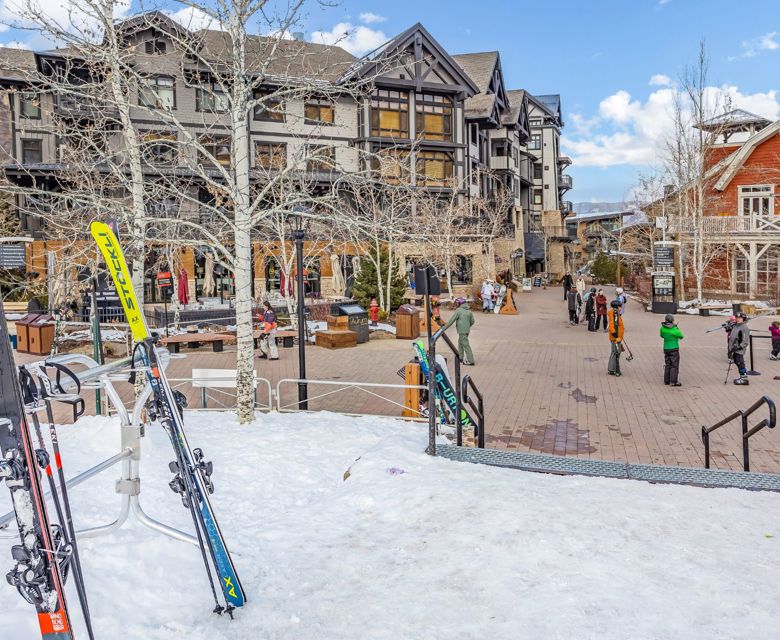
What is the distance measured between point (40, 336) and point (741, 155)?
118 feet

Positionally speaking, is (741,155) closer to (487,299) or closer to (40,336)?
(487,299)

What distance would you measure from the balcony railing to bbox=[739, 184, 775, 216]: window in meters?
2.83

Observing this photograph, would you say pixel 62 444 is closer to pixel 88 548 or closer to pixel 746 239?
pixel 88 548

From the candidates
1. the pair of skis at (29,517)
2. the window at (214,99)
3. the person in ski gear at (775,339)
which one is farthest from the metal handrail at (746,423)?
the person in ski gear at (775,339)

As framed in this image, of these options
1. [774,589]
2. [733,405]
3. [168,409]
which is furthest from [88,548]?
[733,405]

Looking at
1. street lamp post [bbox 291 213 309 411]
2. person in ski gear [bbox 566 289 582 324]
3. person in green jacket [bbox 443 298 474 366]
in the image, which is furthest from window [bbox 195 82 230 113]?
person in ski gear [bbox 566 289 582 324]

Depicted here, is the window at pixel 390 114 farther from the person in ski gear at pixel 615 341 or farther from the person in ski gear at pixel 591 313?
the person in ski gear at pixel 615 341

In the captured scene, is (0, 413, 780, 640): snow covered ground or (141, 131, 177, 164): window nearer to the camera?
(0, 413, 780, 640): snow covered ground

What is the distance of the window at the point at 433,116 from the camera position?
42281 mm

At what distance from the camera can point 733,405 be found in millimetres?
13016

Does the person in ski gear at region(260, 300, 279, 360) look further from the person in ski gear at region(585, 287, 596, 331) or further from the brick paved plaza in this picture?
the person in ski gear at region(585, 287, 596, 331)

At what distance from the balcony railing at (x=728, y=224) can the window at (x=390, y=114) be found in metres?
15.8

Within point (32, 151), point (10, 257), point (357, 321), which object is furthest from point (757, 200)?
point (32, 151)

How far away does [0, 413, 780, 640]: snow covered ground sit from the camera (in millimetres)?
4691
